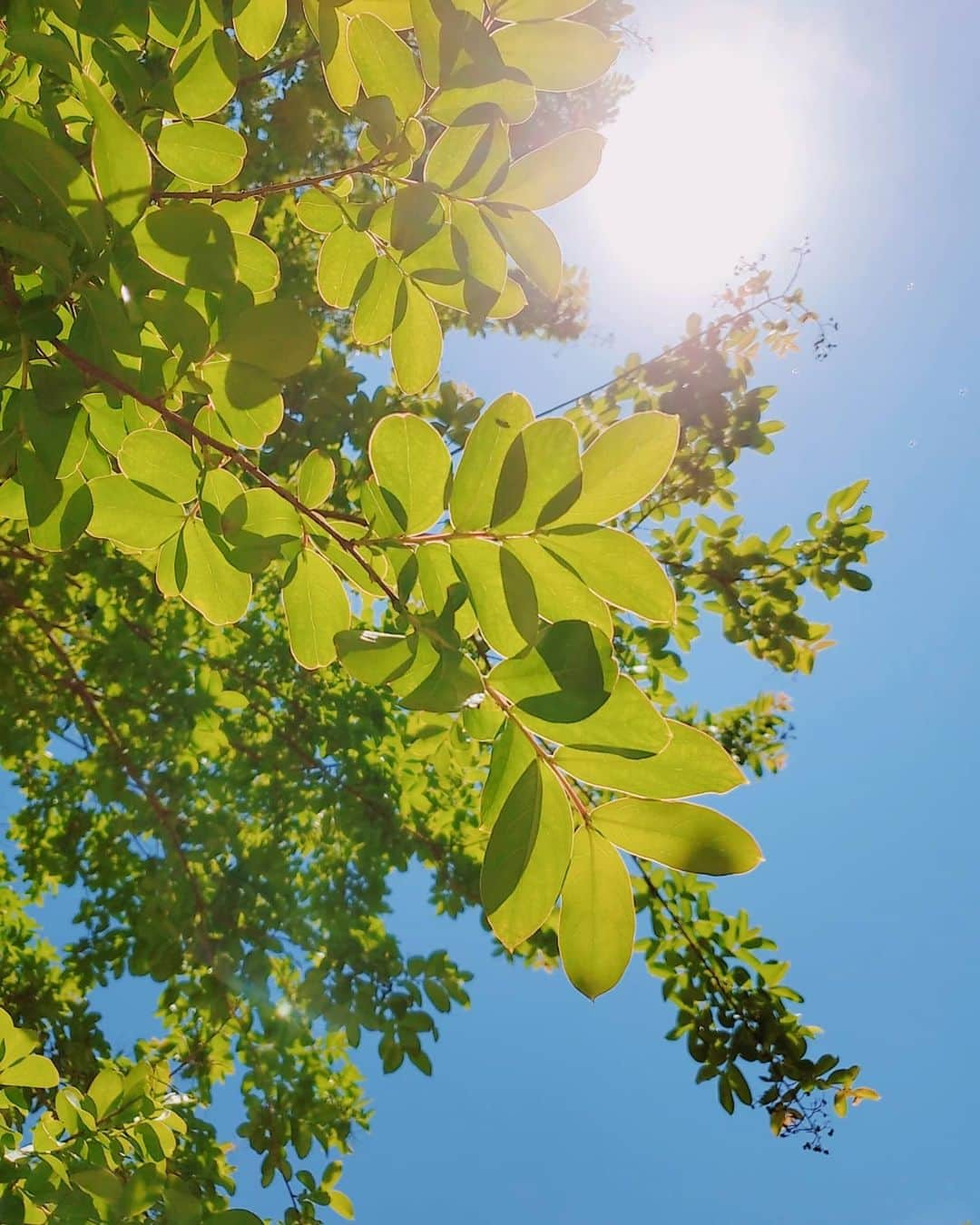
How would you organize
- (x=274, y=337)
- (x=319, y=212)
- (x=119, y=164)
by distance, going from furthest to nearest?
(x=319, y=212) → (x=274, y=337) → (x=119, y=164)

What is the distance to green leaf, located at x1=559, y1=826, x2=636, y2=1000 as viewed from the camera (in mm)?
784

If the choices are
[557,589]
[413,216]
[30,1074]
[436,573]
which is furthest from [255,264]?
[30,1074]

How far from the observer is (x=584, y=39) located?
3.00 ft

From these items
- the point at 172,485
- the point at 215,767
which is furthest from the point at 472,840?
the point at 172,485

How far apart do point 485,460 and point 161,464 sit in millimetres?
388

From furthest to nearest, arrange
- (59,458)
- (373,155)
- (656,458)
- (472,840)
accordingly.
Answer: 1. (472,840)
2. (373,155)
3. (59,458)
4. (656,458)

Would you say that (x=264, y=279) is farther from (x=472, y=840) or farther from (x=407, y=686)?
(x=472, y=840)

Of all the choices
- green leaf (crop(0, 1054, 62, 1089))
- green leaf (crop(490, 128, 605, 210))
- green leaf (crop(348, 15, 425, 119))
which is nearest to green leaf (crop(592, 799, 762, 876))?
green leaf (crop(490, 128, 605, 210))

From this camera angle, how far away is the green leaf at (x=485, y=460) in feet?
2.66

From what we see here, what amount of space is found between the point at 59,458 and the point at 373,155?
1.62 ft

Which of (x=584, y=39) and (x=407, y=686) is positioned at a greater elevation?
(x=584, y=39)

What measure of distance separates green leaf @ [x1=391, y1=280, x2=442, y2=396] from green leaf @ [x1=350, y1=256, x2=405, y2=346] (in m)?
0.01

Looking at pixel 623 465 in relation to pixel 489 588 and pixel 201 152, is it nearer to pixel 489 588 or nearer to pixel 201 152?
pixel 489 588

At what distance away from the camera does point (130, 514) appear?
101 centimetres
